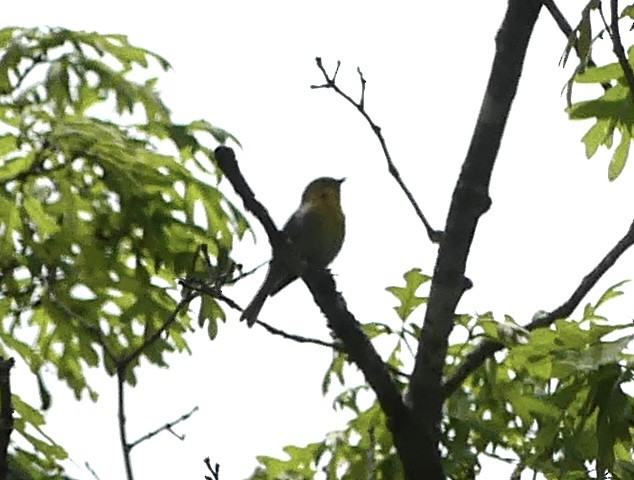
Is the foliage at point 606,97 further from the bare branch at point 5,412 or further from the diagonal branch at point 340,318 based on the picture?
the bare branch at point 5,412

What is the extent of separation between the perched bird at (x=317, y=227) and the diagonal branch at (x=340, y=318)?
2232mm

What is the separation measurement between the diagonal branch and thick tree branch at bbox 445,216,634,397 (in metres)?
0.17

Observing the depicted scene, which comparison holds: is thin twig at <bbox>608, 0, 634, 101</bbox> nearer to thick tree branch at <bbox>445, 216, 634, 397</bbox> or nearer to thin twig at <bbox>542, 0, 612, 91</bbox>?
thin twig at <bbox>542, 0, 612, 91</bbox>

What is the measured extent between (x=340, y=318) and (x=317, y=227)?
3.18 meters

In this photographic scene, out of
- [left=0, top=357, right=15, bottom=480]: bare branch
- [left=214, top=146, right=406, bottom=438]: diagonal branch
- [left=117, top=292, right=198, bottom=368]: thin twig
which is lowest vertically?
[left=0, top=357, right=15, bottom=480]: bare branch

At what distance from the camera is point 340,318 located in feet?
12.1

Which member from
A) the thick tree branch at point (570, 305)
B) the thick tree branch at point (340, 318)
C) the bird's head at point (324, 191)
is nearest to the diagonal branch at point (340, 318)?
the thick tree branch at point (340, 318)

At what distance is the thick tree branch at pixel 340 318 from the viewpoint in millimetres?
3508

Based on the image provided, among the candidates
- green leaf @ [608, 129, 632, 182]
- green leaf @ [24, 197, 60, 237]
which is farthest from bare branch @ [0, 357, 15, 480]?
green leaf @ [24, 197, 60, 237]

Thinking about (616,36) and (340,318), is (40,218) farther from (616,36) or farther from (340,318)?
(616,36)

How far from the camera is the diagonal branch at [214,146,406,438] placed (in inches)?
138

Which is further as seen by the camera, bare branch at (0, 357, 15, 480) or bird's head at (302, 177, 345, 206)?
bird's head at (302, 177, 345, 206)

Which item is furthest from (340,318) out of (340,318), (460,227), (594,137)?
(594,137)

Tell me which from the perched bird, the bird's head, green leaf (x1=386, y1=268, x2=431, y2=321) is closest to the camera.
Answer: green leaf (x1=386, y1=268, x2=431, y2=321)
